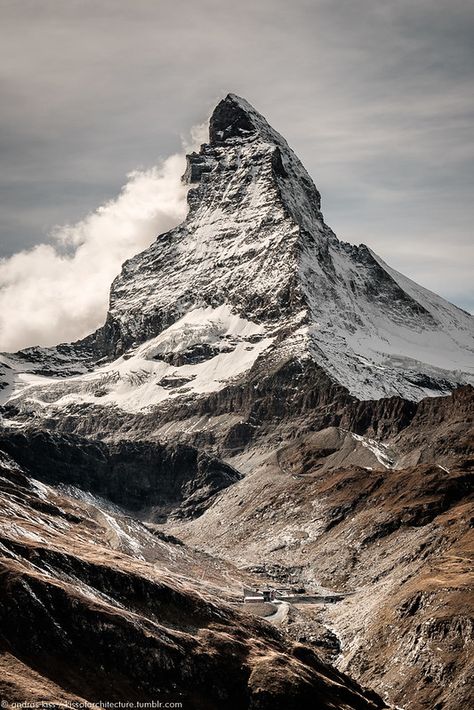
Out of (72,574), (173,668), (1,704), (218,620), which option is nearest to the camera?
(1,704)

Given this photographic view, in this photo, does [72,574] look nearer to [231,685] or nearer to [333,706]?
[231,685]

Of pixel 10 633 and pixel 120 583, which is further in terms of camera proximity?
pixel 120 583

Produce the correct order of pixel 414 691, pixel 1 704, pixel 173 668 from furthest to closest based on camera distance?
pixel 414 691, pixel 173 668, pixel 1 704

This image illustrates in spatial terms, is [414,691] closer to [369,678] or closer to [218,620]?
[369,678]

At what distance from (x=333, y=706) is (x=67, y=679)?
140 ft

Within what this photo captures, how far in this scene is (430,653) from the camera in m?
194

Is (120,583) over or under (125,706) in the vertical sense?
over

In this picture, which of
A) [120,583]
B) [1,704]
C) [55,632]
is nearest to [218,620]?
[120,583]

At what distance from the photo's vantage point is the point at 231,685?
149250 millimetres

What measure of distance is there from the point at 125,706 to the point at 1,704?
21.7 metres

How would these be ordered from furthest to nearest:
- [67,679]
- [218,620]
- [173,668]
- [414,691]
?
1. [414,691]
2. [218,620]
3. [173,668]
4. [67,679]

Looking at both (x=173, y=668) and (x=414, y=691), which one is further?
(x=414, y=691)

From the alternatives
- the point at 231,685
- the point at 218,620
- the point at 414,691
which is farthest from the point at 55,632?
the point at 414,691

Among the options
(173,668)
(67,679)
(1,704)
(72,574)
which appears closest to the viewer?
(1,704)
